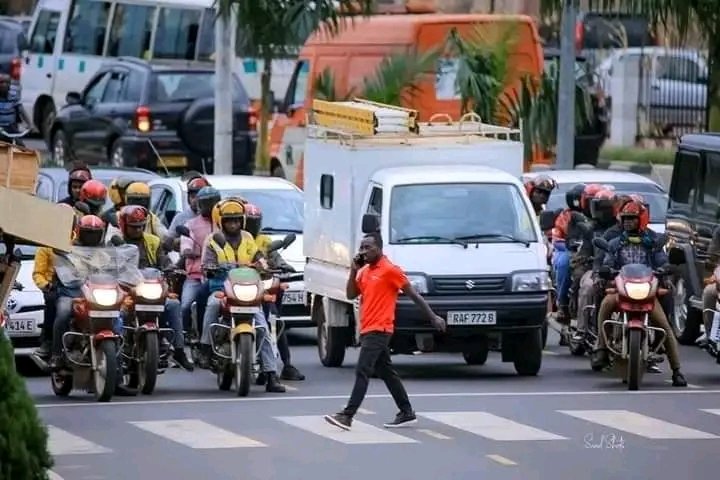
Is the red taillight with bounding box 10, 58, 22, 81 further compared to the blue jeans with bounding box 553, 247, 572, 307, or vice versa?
the red taillight with bounding box 10, 58, 22, 81

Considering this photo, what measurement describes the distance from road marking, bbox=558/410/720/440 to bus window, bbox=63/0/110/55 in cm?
2621

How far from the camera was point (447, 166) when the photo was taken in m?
21.3

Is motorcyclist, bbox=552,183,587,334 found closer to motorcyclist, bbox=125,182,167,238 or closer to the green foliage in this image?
motorcyclist, bbox=125,182,167,238

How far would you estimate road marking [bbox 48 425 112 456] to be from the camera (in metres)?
15.5

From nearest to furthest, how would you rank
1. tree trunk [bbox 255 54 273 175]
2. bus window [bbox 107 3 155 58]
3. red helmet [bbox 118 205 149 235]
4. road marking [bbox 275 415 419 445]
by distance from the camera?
road marking [bbox 275 415 419 445] < red helmet [bbox 118 205 149 235] < tree trunk [bbox 255 54 273 175] < bus window [bbox 107 3 155 58]

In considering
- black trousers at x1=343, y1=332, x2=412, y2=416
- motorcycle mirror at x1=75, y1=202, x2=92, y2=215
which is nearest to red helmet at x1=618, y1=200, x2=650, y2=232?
black trousers at x1=343, y1=332, x2=412, y2=416

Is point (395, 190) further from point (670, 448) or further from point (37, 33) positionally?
point (37, 33)

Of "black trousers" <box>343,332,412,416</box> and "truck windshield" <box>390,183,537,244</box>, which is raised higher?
"truck windshield" <box>390,183,537,244</box>

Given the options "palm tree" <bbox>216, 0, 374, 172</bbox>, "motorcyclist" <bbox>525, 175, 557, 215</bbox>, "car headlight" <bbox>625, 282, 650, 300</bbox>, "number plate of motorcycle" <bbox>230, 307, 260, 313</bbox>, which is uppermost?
"palm tree" <bbox>216, 0, 374, 172</bbox>

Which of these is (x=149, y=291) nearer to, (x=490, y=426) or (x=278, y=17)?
(x=490, y=426)

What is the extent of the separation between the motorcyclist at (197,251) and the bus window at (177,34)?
2012cm

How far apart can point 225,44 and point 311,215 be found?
11629 millimetres

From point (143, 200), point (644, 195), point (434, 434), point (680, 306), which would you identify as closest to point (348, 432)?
point (434, 434)

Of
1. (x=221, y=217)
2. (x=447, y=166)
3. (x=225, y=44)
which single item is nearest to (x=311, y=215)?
(x=447, y=166)
